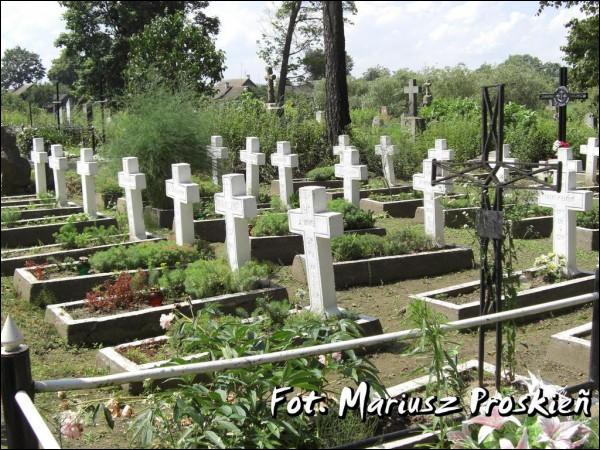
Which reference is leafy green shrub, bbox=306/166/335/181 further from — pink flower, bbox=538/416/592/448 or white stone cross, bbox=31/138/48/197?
pink flower, bbox=538/416/592/448

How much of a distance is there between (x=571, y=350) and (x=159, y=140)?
332 inches

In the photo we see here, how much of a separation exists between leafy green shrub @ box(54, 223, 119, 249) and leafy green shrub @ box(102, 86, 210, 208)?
2.11m

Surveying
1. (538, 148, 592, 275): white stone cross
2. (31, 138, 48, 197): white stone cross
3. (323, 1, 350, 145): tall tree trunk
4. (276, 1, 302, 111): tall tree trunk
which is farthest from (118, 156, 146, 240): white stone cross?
(276, 1, 302, 111): tall tree trunk

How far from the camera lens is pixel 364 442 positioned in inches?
146

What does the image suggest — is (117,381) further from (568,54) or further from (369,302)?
(568,54)

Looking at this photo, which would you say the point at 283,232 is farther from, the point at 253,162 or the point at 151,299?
the point at 253,162

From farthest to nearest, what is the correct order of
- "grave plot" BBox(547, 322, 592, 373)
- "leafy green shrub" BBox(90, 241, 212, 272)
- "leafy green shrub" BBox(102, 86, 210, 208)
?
"leafy green shrub" BBox(102, 86, 210, 208) → "leafy green shrub" BBox(90, 241, 212, 272) → "grave plot" BBox(547, 322, 592, 373)

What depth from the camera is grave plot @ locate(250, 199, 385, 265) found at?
1037 centimetres

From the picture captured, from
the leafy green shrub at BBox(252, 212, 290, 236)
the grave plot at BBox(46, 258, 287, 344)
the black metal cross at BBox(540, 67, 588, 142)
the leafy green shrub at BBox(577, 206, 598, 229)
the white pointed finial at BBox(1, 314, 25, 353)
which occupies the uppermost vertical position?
the black metal cross at BBox(540, 67, 588, 142)

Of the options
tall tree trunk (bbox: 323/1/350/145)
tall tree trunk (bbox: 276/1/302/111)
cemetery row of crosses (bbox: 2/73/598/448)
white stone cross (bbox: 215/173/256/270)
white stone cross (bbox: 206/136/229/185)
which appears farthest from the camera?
tall tree trunk (bbox: 276/1/302/111)

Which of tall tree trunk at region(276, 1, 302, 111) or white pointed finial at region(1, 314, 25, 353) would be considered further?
tall tree trunk at region(276, 1, 302, 111)

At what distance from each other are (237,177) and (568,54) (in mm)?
22261

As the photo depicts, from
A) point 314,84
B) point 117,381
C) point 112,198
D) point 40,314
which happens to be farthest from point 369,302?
point 314,84

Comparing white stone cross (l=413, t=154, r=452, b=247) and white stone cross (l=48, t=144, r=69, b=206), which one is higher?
white stone cross (l=48, t=144, r=69, b=206)
